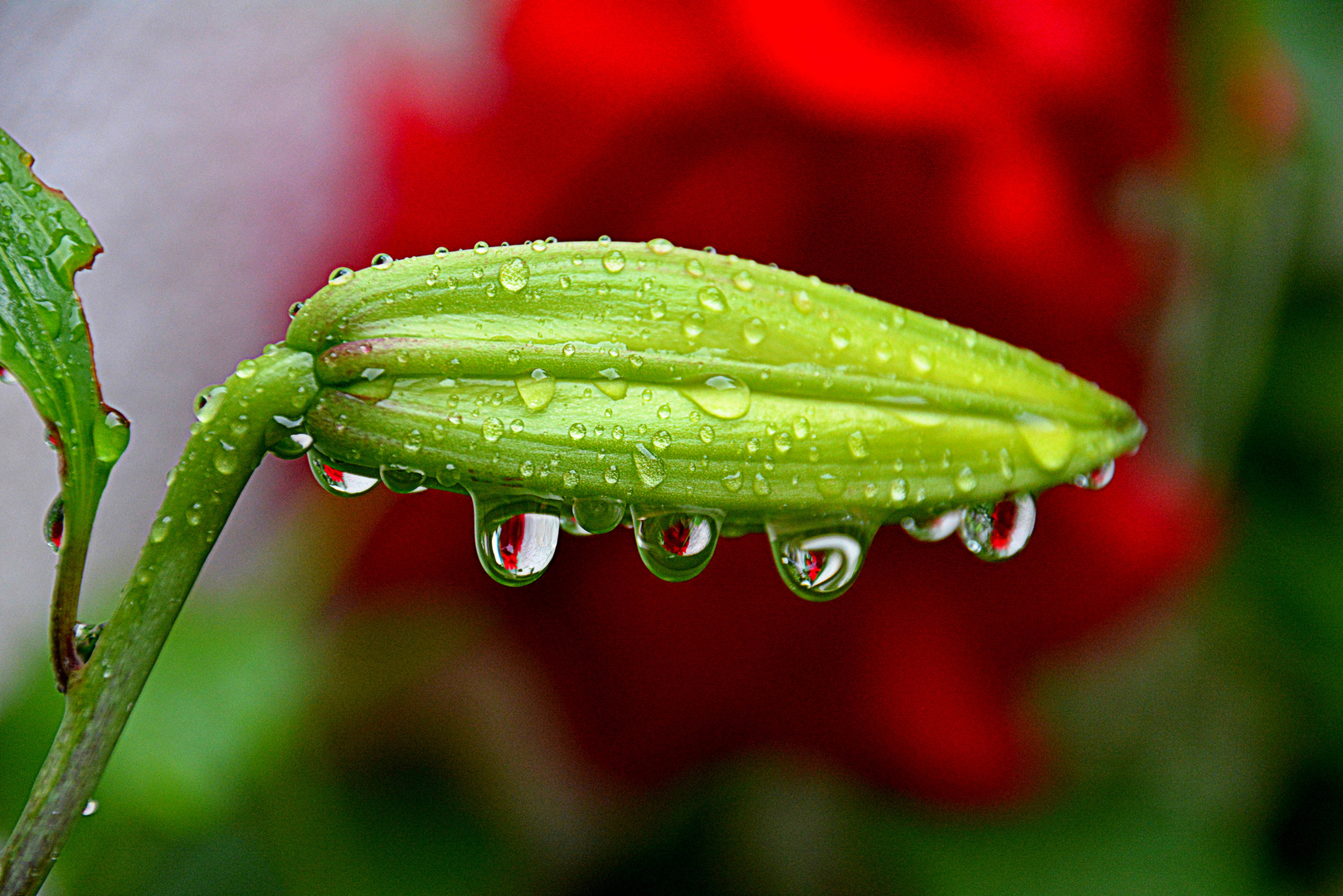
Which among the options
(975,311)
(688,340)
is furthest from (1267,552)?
(688,340)

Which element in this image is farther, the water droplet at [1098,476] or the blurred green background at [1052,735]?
the blurred green background at [1052,735]

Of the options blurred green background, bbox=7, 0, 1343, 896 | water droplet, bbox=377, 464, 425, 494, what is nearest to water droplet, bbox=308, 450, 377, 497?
water droplet, bbox=377, 464, 425, 494

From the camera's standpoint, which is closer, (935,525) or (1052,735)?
(935,525)

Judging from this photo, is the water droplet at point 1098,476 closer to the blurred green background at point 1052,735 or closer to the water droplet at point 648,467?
the water droplet at point 648,467

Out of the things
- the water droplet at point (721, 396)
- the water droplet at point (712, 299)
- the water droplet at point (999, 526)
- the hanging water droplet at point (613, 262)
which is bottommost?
the water droplet at point (999, 526)

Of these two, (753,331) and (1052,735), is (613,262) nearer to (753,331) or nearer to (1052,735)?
(753,331)

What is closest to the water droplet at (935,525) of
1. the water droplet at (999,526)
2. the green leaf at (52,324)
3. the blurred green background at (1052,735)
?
the water droplet at (999,526)

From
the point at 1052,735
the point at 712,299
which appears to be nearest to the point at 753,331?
the point at 712,299
